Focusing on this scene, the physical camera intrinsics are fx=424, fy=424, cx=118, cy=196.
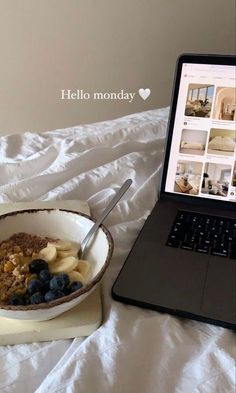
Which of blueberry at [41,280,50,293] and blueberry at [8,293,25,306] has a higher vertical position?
blueberry at [41,280,50,293]

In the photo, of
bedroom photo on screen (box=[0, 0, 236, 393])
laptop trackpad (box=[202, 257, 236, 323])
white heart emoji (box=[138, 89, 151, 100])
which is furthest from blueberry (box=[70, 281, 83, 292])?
white heart emoji (box=[138, 89, 151, 100])

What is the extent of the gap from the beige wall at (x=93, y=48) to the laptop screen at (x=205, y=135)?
1.51ft

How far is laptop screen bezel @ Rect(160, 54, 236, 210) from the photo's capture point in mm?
683

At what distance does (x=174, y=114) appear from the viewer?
2.36 ft

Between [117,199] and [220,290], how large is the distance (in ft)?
0.75

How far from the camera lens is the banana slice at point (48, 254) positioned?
0.54 metres

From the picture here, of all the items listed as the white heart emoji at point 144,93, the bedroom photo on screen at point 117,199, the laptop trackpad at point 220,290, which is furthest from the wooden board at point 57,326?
the white heart emoji at point 144,93

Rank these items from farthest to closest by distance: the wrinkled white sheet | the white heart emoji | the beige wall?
the white heart emoji < the beige wall < the wrinkled white sheet

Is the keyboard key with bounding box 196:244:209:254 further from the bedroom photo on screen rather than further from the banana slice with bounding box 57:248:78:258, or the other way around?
the banana slice with bounding box 57:248:78:258

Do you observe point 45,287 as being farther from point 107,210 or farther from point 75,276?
point 107,210

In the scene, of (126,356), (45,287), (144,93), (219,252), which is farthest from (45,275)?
(144,93)

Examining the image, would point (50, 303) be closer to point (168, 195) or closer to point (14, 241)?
point (14, 241)

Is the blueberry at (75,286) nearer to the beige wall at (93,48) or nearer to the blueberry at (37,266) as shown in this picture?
the blueberry at (37,266)

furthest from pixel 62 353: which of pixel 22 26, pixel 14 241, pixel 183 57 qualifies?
pixel 22 26
